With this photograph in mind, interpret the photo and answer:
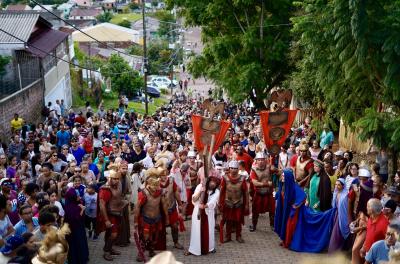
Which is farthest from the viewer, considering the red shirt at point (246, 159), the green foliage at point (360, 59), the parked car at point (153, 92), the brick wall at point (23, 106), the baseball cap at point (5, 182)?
the parked car at point (153, 92)

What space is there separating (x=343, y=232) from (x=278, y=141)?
3386 millimetres

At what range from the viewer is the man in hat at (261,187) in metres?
12.2

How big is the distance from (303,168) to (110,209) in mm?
4123

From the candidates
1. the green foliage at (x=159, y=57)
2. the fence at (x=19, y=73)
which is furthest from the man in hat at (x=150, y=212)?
the green foliage at (x=159, y=57)

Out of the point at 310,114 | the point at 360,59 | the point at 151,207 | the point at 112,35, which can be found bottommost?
the point at 112,35

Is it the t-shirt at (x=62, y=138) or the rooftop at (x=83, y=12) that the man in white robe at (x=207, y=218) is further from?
the rooftop at (x=83, y=12)

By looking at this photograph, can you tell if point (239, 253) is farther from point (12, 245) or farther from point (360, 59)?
point (12, 245)

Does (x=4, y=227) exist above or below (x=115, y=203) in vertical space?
above

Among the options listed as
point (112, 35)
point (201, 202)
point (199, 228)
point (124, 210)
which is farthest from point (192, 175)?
point (112, 35)

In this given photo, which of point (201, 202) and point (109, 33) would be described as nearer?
point (201, 202)

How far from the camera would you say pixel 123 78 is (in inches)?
2000

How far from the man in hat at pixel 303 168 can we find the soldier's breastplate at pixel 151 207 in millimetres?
3276

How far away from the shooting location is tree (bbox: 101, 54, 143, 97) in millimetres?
50875

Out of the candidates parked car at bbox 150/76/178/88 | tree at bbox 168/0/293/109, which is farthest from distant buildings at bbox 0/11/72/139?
parked car at bbox 150/76/178/88
